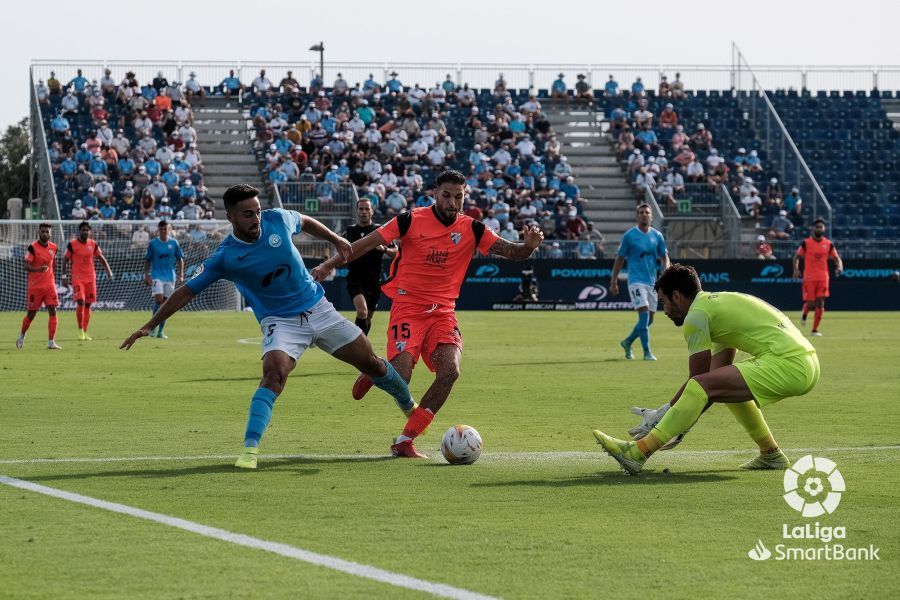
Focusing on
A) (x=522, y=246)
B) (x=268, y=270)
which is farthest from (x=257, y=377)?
(x=268, y=270)

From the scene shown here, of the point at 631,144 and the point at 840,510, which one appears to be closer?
the point at 840,510

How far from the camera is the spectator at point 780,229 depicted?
45.2 m

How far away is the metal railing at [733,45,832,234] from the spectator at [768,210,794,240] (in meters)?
1.18

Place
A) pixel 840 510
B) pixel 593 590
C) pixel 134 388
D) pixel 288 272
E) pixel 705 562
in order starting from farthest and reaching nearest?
1. pixel 134 388
2. pixel 288 272
3. pixel 840 510
4. pixel 705 562
5. pixel 593 590

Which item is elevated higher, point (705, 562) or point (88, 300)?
point (705, 562)

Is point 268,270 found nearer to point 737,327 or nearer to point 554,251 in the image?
point 737,327

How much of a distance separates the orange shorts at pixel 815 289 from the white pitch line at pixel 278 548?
23.8m

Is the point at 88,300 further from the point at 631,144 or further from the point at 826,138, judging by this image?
the point at 826,138

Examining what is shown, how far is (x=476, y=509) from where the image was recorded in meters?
8.00

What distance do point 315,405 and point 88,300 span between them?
1423 centimetres

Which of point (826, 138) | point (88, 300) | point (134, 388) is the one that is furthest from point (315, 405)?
point (826, 138)

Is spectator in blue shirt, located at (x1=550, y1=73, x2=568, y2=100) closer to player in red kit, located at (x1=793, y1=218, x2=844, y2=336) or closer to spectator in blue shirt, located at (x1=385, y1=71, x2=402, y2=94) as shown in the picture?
spectator in blue shirt, located at (x1=385, y1=71, x2=402, y2=94)

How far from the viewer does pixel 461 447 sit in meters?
9.86

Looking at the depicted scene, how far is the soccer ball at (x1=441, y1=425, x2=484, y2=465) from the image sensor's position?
32.3 feet
